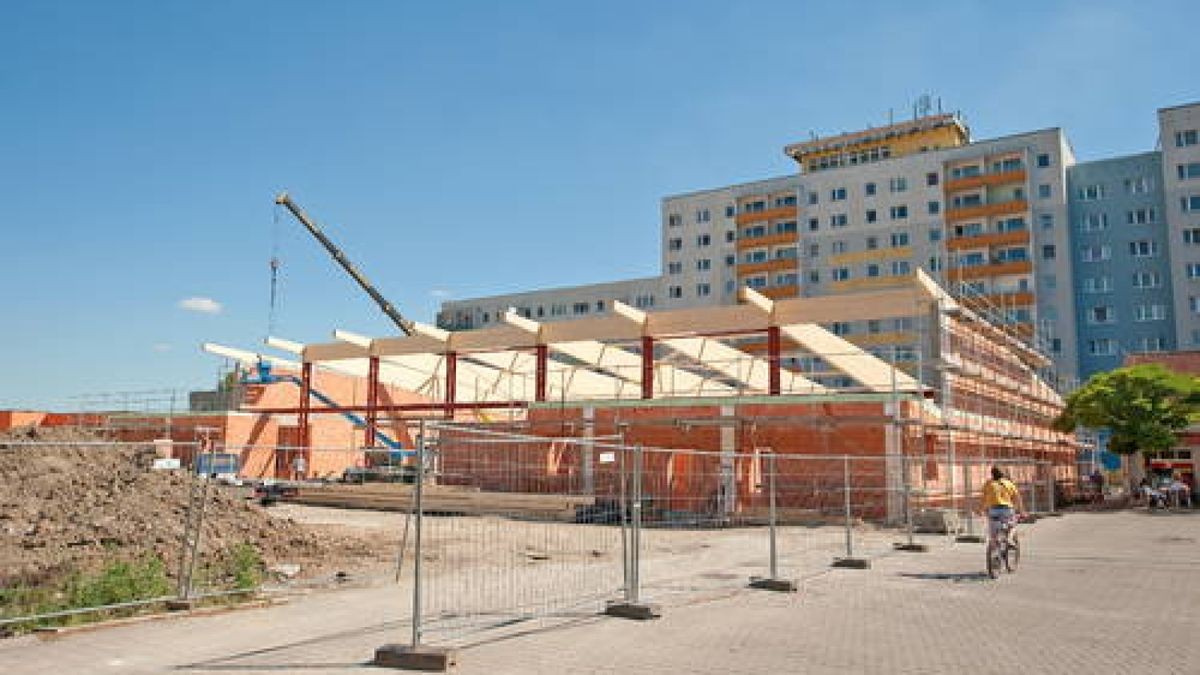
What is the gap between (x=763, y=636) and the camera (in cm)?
856

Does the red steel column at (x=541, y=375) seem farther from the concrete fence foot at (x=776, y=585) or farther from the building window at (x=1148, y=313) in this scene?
the building window at (x=1148, y=313)

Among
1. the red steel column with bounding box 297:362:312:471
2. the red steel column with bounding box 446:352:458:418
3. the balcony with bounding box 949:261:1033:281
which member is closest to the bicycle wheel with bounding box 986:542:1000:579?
the red steel column with bounding box 446:352:458:418

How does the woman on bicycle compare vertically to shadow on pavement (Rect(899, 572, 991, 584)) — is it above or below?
above

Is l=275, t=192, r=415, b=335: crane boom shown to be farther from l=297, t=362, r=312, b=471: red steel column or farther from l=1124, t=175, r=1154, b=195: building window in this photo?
l=1124, t=175, r=1154, b=195: building window

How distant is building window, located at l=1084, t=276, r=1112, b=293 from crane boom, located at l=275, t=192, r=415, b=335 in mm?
47169

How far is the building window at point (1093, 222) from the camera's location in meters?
64.4

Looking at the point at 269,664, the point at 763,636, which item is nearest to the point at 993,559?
the point at 763,636

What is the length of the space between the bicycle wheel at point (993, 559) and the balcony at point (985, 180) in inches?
2308

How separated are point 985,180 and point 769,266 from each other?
1771 centimetres

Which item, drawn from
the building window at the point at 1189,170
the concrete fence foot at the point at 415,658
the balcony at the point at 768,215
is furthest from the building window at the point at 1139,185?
the concrete fence foot at the point at 415,658

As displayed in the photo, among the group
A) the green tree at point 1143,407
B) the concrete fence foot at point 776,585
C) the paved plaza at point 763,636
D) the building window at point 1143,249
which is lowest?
the paved plaza at point 763,636

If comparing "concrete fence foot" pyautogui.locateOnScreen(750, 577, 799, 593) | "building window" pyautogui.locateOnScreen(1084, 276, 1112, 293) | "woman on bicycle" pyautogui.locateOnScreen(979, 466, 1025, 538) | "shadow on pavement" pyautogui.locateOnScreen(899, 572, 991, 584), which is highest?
"building window" pyautogui.locateOnScreen(1084, 276, 1112, 293)

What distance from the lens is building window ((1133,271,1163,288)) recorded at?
6217 centimetres

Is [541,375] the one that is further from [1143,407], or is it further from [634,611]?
[634,611]
